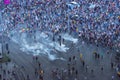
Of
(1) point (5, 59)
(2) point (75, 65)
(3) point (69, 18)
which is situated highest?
(3) point (69, 18)

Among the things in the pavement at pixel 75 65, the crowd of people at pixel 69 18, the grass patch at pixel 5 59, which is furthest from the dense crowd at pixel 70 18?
→ the grass patch at pixel 5 59

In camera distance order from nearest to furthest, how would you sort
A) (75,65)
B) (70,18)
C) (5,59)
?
(75,65) < (5,59) < (70,18)

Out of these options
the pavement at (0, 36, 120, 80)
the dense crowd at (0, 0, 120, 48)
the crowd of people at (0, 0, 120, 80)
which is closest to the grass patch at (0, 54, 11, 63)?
the pavement at (0, 36, 120, 80)

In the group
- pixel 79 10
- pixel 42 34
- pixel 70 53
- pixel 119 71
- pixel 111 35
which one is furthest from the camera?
pixel 79 10

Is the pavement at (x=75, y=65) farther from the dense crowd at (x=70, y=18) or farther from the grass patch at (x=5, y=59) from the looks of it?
the dense crowd at (x=70, y=18)

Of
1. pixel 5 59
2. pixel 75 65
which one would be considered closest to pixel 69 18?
pixel 75 65

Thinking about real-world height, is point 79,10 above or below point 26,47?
above

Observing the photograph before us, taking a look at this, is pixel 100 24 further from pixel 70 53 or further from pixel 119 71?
pixel 119 71

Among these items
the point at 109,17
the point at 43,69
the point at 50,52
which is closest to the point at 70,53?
the point at 50,52

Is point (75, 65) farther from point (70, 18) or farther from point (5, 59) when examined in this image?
point (70, 18)
